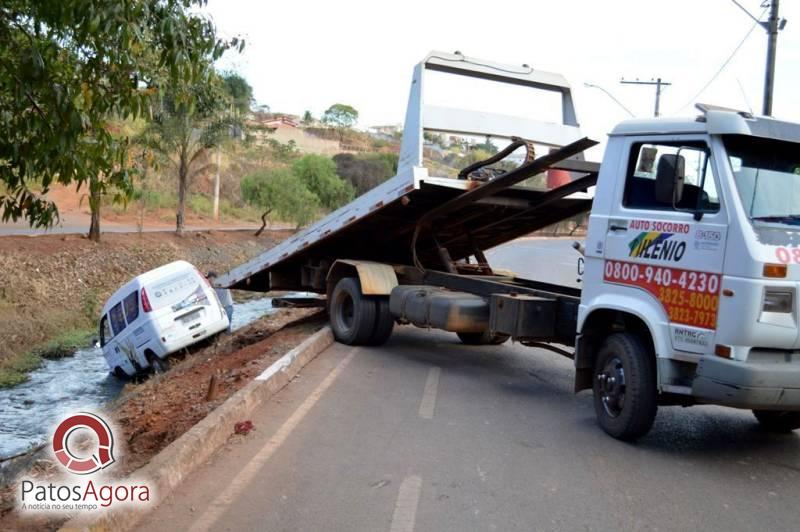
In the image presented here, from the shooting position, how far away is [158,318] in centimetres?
1192

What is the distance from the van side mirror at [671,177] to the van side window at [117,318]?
9.20 metres

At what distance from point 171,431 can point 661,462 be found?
12.9ft

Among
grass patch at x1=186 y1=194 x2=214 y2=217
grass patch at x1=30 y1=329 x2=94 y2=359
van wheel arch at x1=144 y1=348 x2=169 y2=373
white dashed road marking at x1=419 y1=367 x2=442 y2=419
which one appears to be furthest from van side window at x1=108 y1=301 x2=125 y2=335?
grass patch at x1=186 y1=194 x2=214 y2=217

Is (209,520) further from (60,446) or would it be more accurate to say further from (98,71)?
(98,71)

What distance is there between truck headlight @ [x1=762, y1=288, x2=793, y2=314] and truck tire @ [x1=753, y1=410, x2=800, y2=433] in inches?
62.7

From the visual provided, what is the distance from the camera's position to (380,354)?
33.4 feet

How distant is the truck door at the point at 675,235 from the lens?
18.7 feet

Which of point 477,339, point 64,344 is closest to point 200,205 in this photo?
point 64,344

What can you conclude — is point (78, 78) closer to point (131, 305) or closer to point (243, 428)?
point (243, 428)

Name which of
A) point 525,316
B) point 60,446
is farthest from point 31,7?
point 525,316

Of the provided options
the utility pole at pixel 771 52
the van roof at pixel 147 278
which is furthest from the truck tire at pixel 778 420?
the utility pole at pixel 771 52

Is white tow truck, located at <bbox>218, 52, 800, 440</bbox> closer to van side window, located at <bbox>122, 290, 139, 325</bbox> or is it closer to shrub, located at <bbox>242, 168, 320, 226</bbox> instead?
van side window, located at <bbox>122, 290, 139, 325</bbox>

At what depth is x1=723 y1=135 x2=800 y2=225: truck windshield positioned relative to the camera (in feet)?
18.6

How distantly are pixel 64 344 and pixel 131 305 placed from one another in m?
4.28
